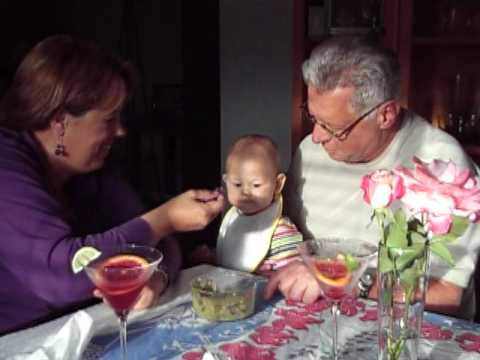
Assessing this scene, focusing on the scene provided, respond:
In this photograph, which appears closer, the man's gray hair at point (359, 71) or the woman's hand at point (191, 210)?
the woman's hand at point (191, 210)

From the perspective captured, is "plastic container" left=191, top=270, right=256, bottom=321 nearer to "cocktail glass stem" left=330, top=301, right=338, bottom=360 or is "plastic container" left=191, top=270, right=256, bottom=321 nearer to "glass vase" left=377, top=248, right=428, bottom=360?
"cocktail glass stem" left=330, top=301, right=338, bottom=360

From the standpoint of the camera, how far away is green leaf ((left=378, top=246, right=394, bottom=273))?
101 centimetres

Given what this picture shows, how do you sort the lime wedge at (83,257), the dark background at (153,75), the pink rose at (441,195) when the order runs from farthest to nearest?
the dark background at (153,75) < the lime wedge at (83,257) < the pink rose at (441,195)

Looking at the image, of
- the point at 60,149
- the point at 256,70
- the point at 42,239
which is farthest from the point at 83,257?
the point at 256,70

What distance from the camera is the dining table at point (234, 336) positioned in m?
1.17

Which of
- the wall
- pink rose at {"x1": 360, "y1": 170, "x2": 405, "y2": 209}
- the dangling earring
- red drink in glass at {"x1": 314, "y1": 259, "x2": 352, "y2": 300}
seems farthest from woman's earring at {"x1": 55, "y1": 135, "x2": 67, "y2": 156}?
the wall

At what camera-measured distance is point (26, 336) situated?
1.25 meters

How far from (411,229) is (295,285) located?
467 mm

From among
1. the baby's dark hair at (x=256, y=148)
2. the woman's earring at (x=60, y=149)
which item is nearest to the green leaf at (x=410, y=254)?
the baby's dark hair at (x=256, y=148)

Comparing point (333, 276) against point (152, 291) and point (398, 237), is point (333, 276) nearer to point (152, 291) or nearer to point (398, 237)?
point (398, 237)

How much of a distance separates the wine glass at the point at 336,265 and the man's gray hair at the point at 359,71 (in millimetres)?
558

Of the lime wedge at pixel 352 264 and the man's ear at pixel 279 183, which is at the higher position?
the lime wedge at pixel 352 264

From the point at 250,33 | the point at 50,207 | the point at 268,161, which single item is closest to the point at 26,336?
the point at 50,207

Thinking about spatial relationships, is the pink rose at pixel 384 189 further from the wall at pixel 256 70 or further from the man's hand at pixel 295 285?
the wall at pixel 256 70
